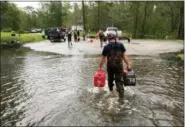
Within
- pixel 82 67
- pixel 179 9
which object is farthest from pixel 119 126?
pixel 179 9

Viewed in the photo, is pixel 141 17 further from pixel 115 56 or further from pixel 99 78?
pixel 115 56

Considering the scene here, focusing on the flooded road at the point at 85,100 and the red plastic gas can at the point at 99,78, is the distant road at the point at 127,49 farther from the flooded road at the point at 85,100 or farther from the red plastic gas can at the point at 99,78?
the red plastic gas can at the point at 99,78

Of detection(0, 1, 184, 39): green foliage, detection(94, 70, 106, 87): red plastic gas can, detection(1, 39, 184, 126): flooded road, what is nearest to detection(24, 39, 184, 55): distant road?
detection(1, 39, 184, 126): flooded road

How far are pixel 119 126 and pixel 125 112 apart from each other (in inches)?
42.7

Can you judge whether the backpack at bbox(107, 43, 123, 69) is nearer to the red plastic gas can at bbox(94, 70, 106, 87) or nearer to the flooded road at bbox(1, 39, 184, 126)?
the flooded road at bbox(1, 39, 184, 126)

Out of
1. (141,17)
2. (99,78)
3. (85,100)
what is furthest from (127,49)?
(141,17)

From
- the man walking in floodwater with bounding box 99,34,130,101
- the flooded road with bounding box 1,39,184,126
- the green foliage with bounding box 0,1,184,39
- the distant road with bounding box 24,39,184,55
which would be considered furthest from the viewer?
the green foliage with bounding box 0,1,184,39

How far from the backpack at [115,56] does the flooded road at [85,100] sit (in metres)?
1.08

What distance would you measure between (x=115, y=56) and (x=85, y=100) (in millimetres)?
1692

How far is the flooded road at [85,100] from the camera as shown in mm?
8070

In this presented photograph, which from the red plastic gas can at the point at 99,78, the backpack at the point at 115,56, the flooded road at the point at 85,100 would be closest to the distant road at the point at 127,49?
the flooded road at the point at 85,100

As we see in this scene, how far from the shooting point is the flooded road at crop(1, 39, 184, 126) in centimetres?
807

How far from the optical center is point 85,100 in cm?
1004

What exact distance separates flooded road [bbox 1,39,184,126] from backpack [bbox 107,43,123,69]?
1078 millimetres
